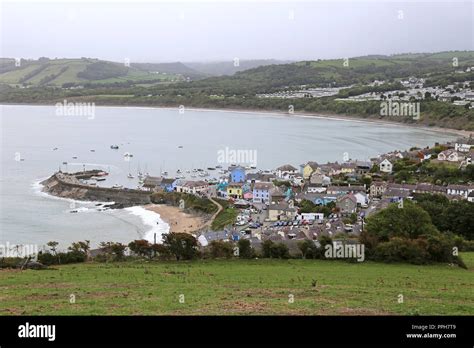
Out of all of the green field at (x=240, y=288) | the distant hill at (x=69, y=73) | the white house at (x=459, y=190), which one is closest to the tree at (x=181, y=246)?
the green field at (x=240, y=288)

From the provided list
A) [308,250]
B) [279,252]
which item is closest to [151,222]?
[279,252]

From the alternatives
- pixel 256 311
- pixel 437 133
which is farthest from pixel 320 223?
pixel 437 133

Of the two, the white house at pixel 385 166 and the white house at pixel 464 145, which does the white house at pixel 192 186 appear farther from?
the white house at pixel 464 145

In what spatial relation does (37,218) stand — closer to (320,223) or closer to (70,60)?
(320,223)

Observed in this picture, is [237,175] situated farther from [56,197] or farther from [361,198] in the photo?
[56,197]

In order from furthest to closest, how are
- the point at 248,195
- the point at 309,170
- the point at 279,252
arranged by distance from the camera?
the point at 309,170 → the point at 248,195 → the point at 279,252

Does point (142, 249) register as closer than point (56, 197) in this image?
Yes

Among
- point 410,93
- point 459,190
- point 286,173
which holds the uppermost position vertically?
point 410,93
